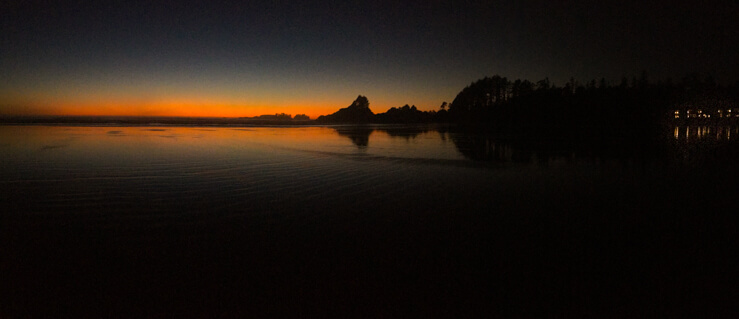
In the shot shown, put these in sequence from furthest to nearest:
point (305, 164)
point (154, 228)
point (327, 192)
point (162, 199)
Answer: point (305, 164)
point (327, 192)
point (162, 199)
point (154, 228)

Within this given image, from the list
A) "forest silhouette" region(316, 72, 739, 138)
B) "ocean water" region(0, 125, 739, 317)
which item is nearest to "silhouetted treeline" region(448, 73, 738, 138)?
"forest silhouette" region(316, 72, 739, 138)

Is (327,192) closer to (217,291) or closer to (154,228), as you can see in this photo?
(154,228)

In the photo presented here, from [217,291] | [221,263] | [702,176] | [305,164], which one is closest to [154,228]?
[221,263]

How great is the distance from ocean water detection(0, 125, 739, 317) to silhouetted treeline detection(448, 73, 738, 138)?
65.3 m

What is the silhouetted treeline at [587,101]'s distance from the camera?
78438 millimetres

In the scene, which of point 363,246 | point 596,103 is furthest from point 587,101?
point 363,246

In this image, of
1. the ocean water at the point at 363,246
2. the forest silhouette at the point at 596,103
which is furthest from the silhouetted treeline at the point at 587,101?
the ocean water at the point at 363,246

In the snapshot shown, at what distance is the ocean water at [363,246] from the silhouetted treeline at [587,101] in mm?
65250

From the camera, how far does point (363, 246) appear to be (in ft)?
19.1

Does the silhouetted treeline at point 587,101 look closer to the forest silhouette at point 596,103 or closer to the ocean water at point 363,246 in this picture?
the forest silhouette at point 596,103

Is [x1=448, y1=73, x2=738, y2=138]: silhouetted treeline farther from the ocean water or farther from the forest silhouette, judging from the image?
the ocean water

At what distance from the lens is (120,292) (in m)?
4.33

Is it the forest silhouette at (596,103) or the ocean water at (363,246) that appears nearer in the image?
the ocean water at (363,246)

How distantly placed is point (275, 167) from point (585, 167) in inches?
499
